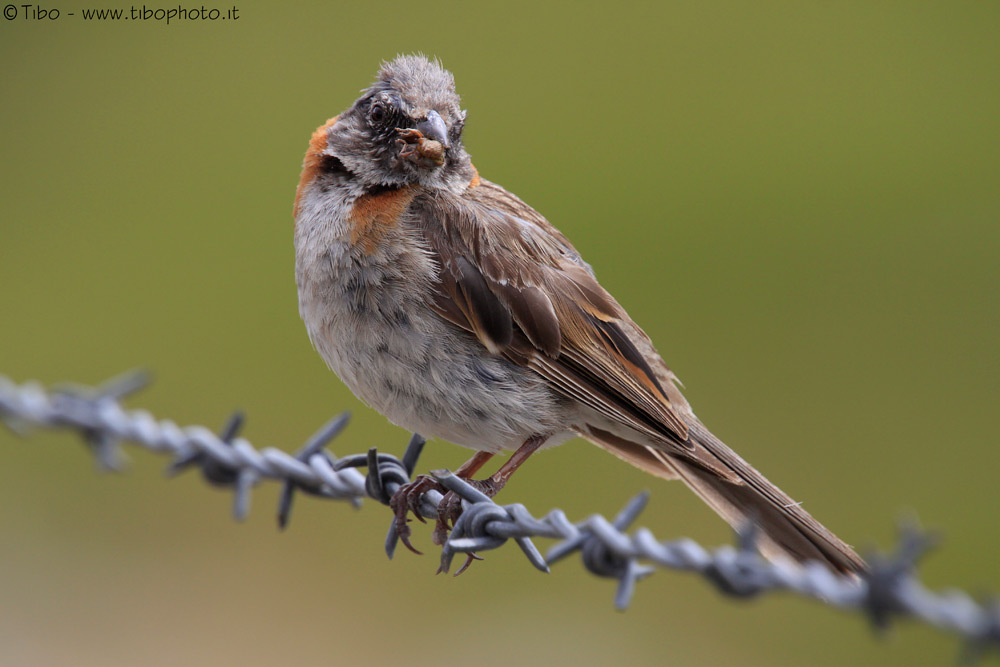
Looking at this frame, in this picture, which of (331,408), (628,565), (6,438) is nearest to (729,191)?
(331,408)

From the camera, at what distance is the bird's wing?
12.7 feet

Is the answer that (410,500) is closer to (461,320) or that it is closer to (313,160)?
(461,320)

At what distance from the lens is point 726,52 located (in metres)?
12.7

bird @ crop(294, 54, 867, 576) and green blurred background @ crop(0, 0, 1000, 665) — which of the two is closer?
bird @ crop(294, 54, 867, 576)

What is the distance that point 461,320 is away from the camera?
12.5 ft

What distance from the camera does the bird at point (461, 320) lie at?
12.3ft

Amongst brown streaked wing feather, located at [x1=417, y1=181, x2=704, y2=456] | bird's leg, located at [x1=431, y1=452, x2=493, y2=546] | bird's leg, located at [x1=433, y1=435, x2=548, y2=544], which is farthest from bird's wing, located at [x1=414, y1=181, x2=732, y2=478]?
bird's leg, located at [x1=431, y1=452, x2=493, y2=546]

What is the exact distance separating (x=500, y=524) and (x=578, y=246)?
6.80m

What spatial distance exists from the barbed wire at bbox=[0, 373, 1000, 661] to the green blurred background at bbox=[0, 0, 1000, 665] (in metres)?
3.77

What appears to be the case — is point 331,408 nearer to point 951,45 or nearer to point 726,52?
point 726,52

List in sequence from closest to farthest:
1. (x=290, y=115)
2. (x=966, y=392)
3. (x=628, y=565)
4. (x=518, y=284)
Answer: (x=628, y=565) < (x=518, y=284) < (x=966, y=392) < (x=290, y=115)

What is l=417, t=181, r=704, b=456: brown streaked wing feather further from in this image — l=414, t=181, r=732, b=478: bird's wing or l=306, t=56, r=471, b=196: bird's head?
l=306, t=56, r=471, b=196: bird's head

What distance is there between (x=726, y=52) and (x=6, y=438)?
29.4 feet

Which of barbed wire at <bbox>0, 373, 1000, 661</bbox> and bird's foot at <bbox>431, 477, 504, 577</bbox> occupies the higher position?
barbed wire at <bbox>0, 373, 1000, 661</bbox>
